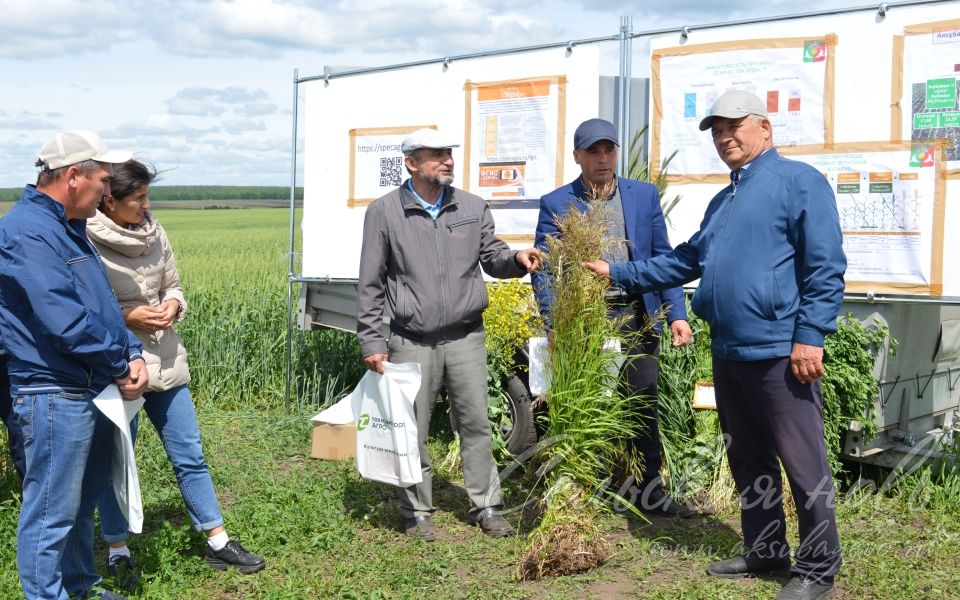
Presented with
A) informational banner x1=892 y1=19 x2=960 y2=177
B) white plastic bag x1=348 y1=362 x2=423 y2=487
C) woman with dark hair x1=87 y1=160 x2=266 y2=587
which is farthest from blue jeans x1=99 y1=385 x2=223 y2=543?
informational banner x1=892 y1=19 x2=960 y2=177

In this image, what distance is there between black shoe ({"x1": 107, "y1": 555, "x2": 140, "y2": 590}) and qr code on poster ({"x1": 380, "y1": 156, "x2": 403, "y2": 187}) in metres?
3.57

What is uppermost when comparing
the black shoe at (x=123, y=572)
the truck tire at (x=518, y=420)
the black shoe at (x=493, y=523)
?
the truck tire at (x=518, y=420)

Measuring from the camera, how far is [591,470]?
4410 mm

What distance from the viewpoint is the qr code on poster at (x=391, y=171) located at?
23.4 ft

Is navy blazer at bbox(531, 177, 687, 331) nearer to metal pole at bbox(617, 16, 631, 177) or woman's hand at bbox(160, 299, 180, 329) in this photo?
metal pole at bbox(617, 16, 631, 177)

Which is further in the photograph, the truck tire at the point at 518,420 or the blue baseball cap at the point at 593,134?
the truck tire at the point at 518,420

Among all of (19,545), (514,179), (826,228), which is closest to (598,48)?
(514,179)

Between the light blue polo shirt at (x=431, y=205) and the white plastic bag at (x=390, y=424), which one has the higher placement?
the light blue polo shirt at (x=431, y=205)

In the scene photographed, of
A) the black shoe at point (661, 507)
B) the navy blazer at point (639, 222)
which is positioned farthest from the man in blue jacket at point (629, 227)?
the black shoe at point (661, 507)

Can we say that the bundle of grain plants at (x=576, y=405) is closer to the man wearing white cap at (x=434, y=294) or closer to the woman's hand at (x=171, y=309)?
the man wearing white cap at (x=434, y=294)

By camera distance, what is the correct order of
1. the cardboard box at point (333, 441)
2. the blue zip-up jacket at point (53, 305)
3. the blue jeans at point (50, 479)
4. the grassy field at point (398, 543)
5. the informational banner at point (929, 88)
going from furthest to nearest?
the cardboard box at point (333, 441), the informational banner at point (929, 88), the grassy field at point (398, 543), the blue jeans at point (50, 479), the blue zip-up jacket at point (53, 305)

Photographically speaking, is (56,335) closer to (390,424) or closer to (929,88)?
(390,424)

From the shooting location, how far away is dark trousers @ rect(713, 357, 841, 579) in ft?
12.9

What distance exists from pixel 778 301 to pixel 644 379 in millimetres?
1368
